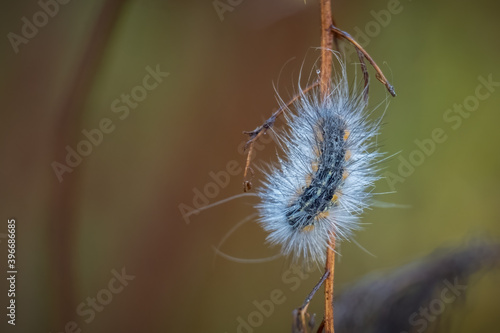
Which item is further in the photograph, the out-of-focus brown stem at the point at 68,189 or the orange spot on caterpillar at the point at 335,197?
the out-of-focus brown stem at the point at 68,189

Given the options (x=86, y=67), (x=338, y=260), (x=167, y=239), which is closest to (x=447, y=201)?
(x=338, y=260)

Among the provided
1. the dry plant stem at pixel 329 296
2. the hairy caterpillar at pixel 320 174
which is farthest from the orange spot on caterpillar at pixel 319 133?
the dry plant stem at pixel 329 296

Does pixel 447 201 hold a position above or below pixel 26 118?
below

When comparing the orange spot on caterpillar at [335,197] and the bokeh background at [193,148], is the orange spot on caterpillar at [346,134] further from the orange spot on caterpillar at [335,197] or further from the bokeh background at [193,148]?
the bokeh background at [193,148]

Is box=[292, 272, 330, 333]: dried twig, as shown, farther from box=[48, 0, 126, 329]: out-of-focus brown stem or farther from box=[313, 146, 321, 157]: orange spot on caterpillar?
box=[48, 0, 126, 329]: out-of-focus brown stem

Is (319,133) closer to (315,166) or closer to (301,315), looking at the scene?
(315,166)

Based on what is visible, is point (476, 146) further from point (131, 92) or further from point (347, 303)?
point (131, 92)
